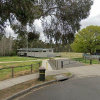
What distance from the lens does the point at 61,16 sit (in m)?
7.93

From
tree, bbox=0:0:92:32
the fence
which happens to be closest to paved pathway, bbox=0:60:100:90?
the fence

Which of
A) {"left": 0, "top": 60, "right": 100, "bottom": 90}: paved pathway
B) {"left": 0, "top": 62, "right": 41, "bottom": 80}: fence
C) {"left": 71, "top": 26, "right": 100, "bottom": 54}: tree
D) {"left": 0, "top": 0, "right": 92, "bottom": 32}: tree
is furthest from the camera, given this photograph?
{"left": 71, "top": 26, "right": 100, "bottom": 54}: tree

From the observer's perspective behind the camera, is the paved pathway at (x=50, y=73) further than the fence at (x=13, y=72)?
No

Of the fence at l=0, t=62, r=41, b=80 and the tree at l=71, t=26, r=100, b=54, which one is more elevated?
the tree at l=71, t=26, r=100, b=54

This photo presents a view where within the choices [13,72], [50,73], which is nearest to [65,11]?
[50,73]

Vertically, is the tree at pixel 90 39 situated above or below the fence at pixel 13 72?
above

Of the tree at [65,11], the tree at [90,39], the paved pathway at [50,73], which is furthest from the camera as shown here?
the tree at [90,39]

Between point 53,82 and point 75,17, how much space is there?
5.11 metres

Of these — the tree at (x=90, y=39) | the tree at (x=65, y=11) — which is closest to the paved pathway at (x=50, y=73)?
the tree at (x=65, y=11)

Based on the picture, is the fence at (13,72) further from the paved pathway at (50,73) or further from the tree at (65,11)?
Answer: the tree at (65,11)

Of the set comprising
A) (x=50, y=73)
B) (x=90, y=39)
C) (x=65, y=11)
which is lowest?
(x=50, y=73)

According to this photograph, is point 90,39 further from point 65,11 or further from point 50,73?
point 65,11

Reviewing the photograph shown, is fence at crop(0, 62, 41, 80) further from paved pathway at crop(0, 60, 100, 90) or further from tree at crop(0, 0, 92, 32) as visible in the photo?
tree at crop(0, 0, 92, 32)

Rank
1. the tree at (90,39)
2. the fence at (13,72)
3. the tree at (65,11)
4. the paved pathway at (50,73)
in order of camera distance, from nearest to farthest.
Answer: the tree at (65,11) → the paved pathway at (50,73) → the fence at (13,72) → the tree at (90,39)
